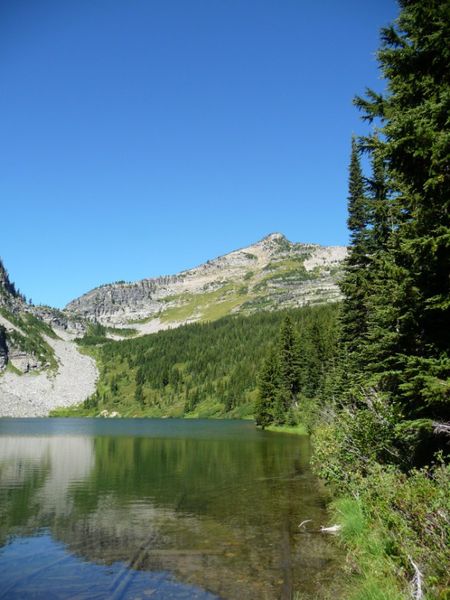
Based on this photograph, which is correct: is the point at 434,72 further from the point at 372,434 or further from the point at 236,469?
the point at 236,469

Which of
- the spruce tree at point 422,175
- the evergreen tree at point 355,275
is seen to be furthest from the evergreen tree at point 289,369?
the spruce tree at point 422,175

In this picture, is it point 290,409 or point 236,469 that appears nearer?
point 236,469

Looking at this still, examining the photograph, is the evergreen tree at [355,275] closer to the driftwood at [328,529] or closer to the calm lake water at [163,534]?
the calm lake water at [163,534]

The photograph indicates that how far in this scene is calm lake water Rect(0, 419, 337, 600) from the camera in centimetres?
1491

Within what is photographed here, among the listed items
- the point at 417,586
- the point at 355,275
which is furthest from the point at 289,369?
the point at 417,586

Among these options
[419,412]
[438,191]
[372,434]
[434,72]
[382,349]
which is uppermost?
[434,72]

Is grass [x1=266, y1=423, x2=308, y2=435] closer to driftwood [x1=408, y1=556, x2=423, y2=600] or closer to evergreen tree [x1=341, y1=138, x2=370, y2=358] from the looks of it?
evergreen tree [x1=341, y1=138, x2=370, y2=358]

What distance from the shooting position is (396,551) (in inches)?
498

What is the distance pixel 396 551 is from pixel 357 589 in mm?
1411

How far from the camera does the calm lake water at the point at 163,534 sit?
1491 cm

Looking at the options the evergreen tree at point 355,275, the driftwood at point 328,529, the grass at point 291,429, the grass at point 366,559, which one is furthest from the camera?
the grass at point 291,429

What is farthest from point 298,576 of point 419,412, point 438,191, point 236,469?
point 236,469

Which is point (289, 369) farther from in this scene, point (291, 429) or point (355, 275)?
point (355, 275)

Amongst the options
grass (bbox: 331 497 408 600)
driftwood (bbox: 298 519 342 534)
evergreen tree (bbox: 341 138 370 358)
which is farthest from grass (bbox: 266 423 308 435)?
grass (bbox: 331 497 408 600)
